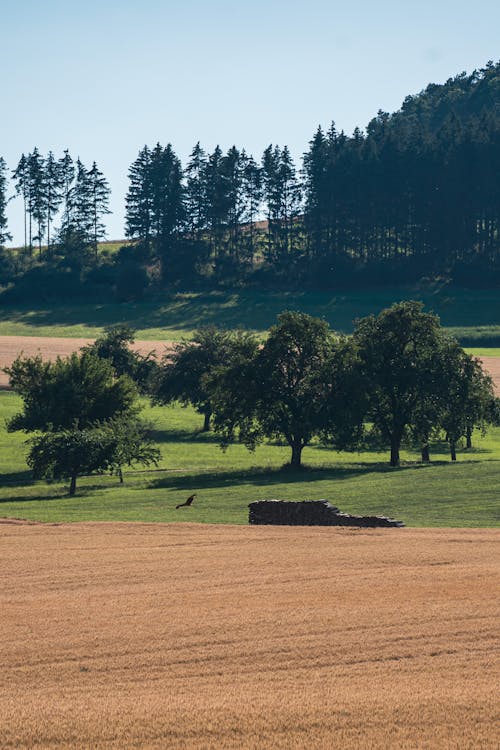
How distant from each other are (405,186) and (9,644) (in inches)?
5959

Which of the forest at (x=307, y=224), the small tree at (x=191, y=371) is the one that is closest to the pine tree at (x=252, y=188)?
the forest at (x=307, y=224)

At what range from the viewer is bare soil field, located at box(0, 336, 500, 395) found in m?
120

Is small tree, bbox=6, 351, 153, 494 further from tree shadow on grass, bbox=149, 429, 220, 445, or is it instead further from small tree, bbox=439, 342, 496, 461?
small tree, bbox=439, 342, 496, 461

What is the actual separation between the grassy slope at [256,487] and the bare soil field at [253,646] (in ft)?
38.6

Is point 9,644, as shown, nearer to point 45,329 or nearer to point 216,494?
point 216,494

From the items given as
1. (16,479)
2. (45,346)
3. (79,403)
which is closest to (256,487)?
(79,403)

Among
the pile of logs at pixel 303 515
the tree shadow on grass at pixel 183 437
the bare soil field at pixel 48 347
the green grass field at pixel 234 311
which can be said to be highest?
the green grass field at pixel 234 311

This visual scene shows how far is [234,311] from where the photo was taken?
154125mm

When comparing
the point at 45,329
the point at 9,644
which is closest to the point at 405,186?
the point at 45,329

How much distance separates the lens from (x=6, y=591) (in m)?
29.8

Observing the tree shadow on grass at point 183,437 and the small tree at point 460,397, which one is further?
the tree shadow on grass at point 183,437

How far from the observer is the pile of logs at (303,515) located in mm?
43406

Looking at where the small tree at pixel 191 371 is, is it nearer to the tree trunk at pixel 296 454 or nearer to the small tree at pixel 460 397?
the tree trunk at pixel 296 454

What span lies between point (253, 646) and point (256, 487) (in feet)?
117
